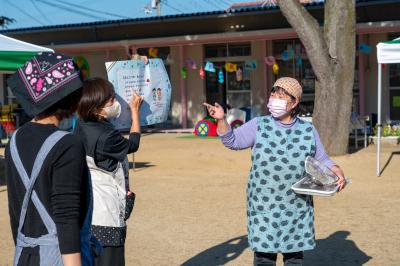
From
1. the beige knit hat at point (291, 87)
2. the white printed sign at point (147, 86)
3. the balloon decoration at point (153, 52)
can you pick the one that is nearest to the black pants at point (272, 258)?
the beige knit hat at point (291, 87)

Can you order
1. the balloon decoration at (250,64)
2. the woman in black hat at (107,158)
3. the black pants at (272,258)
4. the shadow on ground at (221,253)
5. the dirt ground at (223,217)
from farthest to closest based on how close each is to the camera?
the balloon decoration at (250,64), the dirt ground at (223,217), the shadow on ground at (221,253), the black pants at (272,258), the woman in black hat at (107,158)

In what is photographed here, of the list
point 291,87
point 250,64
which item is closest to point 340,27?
point 250,64

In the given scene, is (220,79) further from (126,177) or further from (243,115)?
(126,177)

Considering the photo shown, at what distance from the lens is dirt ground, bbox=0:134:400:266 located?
588 cm

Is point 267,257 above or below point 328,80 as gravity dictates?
below

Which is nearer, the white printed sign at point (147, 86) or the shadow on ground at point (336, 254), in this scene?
the white printed sign at point (147, 86)

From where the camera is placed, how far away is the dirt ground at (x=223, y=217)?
588 centimetres

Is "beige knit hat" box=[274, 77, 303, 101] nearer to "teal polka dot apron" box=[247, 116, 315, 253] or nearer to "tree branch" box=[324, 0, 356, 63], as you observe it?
"teal polka dot apron" box=[247, 116, 315, 253]

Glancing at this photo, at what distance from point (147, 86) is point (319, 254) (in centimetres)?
219

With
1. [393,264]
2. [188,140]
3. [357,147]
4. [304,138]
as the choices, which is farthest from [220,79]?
[304,138]

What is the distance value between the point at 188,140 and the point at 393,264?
456 inches

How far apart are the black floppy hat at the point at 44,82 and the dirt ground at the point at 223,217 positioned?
3.45 meters

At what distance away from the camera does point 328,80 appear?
12.1 m

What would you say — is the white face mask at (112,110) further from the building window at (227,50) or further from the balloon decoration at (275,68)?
the building window at (227,50)
